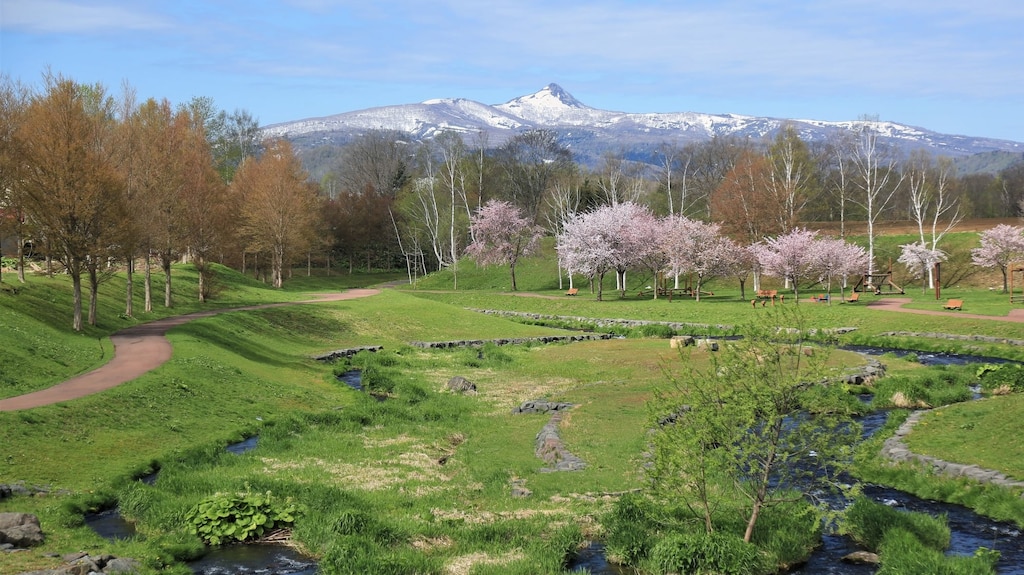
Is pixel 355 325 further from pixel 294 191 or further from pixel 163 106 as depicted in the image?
pixel 294 191

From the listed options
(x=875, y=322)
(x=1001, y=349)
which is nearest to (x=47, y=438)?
(x=1001, y=349)

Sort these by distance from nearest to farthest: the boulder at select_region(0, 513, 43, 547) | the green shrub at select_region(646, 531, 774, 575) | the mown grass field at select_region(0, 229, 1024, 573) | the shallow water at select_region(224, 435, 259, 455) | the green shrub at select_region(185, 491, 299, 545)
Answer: the green shrub at select_region(646, 531, 774, 575)
the boulder at select_region(0, 513, 43, 547)
the mown grass field at select_region(0, 229, 1024, 573)
the green shrub at select_region(185, 491, 299, 545)
the shallow water at select_region(224, 435, 259, 455)

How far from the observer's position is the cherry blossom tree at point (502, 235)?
99688mm

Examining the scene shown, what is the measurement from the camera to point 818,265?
244 ft

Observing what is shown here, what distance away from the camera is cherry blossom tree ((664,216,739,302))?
80.8m

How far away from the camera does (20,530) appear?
15.2 m

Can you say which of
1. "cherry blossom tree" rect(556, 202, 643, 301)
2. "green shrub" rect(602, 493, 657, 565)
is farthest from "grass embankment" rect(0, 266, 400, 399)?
"cherry blossom tree" rect(556, 202, 643, 301)

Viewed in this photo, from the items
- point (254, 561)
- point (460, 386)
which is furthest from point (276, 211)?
point (254, 561)

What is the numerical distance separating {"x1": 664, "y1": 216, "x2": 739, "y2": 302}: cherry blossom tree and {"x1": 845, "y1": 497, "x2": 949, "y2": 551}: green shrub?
64008mm

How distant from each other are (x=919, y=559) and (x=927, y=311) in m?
51.0

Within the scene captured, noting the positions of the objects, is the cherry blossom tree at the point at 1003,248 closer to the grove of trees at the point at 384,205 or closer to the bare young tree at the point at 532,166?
the grove of trees at the point at 384,205

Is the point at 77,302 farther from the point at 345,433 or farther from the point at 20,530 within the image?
the point at 20,530

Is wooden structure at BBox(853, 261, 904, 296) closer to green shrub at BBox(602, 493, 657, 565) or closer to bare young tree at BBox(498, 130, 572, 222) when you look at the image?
bare young tree at BBox(498, 130, 572, 222)

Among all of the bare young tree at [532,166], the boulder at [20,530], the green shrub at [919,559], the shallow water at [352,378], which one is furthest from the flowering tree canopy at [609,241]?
the boulder at [20,530]
